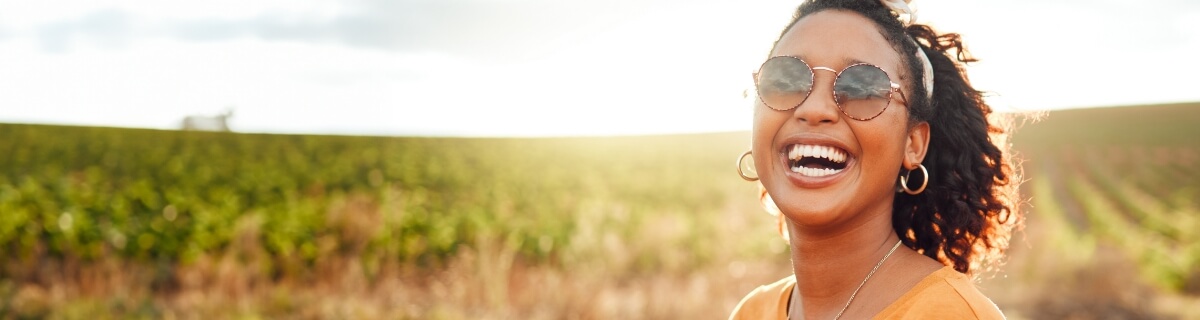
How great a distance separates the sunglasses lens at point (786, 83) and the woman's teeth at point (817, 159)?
11 cm

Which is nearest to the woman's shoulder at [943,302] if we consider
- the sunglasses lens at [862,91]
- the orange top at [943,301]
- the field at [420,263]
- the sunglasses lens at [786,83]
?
the orange top at [943,301]

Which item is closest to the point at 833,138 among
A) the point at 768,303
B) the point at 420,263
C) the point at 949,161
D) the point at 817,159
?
the point at 817,159

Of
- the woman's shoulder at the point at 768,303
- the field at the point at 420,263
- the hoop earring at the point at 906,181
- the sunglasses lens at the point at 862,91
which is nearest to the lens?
the sunglasses lens at the point at 862,91

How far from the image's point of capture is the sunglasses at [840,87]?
191cm

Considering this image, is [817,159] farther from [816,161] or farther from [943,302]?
[943,302]

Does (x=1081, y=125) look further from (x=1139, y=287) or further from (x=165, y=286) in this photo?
(x=165, y=286)

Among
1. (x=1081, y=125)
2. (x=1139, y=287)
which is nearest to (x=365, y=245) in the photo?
(x=1139, y=287)

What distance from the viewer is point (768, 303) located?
7.60 ft

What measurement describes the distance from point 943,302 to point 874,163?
1.18 ft

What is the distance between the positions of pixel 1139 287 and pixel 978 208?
29.2 ft

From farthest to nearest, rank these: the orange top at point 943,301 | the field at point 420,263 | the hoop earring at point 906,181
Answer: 1. the field at point 420,263
2. the hoop earring at point 906,181
3. the orange top at point 943,301

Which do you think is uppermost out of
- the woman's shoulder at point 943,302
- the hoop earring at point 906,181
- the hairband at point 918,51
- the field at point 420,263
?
the hairband at point 918,51

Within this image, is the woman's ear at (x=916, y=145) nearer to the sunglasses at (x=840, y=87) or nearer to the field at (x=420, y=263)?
the sunglasses at (x=840, y=87)

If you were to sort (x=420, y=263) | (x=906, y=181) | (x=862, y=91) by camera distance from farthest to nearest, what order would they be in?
(x=420, y=263)
(x=906, y=181)
(x=862, y=91)
